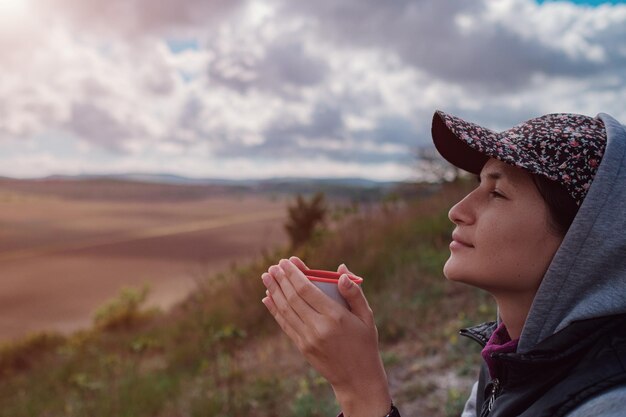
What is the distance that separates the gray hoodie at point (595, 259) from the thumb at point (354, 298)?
1.31ft

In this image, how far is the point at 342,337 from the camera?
1.50 meters

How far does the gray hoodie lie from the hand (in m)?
0.41

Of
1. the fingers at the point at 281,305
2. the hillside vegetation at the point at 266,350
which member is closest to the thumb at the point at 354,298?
the fingers at the point at 281,305

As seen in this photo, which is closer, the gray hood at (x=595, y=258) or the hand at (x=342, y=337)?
the gray hood at (x=595, y=258)

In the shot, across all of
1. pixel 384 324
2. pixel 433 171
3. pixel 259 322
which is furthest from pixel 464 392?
pixel 433 171

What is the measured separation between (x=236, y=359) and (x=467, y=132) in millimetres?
5096

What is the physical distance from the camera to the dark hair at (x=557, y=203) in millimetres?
1376

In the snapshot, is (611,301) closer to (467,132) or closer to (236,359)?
(467,132)

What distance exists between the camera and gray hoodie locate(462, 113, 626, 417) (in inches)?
49.6

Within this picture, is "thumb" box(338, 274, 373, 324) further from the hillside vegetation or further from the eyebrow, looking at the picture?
the hillside vegetation

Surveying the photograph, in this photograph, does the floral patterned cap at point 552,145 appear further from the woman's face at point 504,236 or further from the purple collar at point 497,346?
the purple collar at point 497,346

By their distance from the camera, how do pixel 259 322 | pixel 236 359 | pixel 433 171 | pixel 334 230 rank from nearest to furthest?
pixel 236 359 → pixel 259 322 → pixel 334 230 → pixel 433 171

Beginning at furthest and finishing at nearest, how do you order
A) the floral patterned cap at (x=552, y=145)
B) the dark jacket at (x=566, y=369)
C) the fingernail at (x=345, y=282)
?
the fingernail at (x=345, y=282) < the floral patterned cap at (x=552, y=145) < the dark jacket at (x=566, y=369)

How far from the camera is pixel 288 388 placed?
4793 mm
